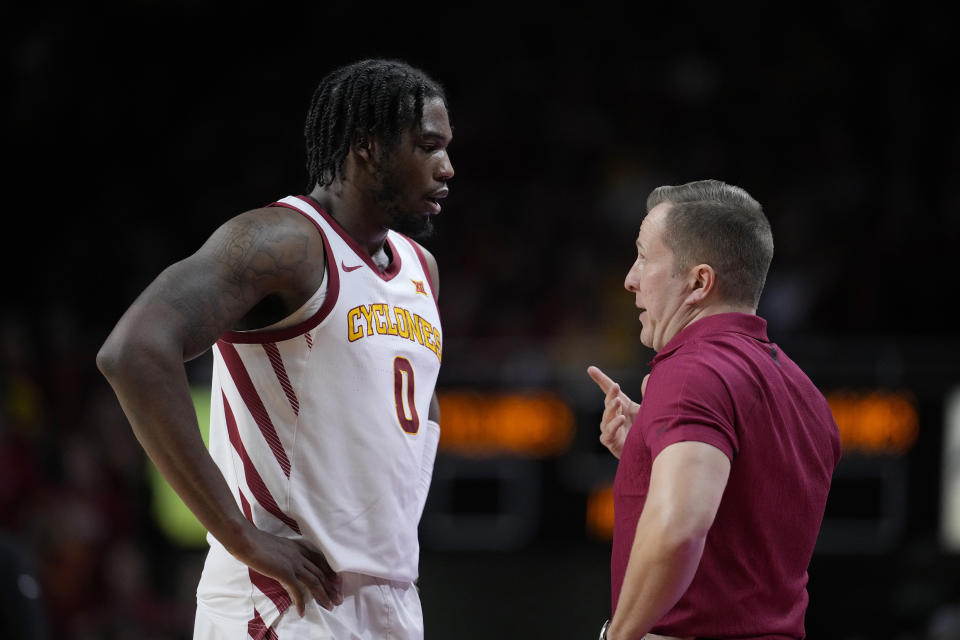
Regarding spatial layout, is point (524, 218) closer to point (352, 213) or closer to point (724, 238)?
point (352, 213)

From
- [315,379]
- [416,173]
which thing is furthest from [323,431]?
[416,173]

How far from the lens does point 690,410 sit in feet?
7.40

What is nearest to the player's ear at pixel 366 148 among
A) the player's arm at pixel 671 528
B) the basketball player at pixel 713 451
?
the basketball player at pixel 713 451

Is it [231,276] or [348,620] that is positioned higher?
[231,276]

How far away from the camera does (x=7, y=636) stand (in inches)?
138

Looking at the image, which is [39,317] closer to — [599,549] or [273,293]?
[599,549]

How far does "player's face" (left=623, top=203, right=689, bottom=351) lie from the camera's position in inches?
100

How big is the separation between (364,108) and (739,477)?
125cm

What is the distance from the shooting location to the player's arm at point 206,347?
2387 mm

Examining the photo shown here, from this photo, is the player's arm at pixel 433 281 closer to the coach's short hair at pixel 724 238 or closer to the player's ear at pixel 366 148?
the player's ear at pixel 366 148

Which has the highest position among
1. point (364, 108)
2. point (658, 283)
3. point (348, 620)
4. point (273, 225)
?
point (364, 108)

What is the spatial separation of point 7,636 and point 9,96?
7985 mm

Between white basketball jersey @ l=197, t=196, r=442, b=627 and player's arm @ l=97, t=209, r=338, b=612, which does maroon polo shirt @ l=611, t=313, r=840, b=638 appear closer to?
white basketball jersey @ l=197, t=196, r=442, b=627

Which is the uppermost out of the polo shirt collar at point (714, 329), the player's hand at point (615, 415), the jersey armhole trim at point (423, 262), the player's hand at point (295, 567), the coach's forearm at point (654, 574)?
the jersey armhole trim at point (423, 262)
